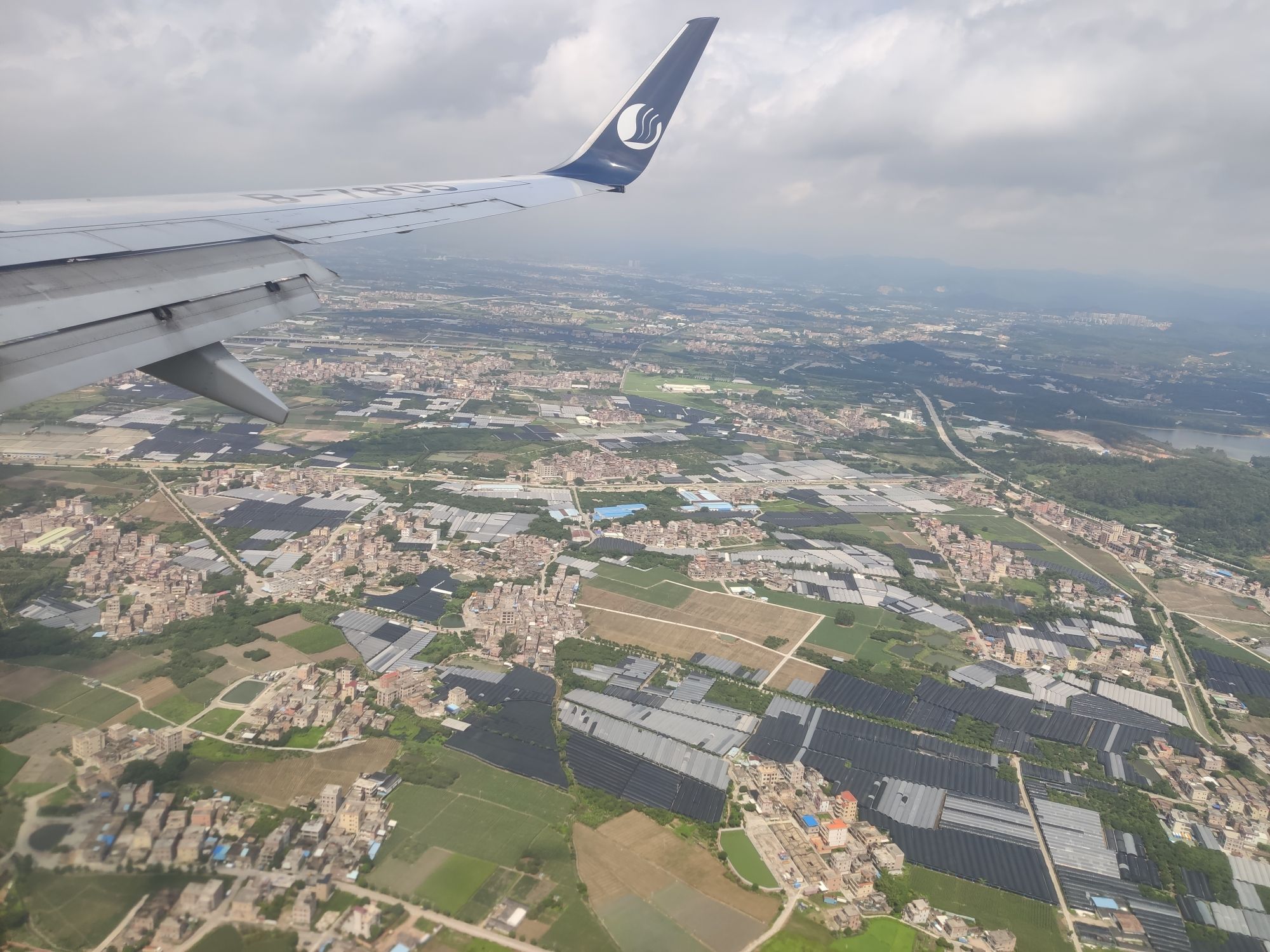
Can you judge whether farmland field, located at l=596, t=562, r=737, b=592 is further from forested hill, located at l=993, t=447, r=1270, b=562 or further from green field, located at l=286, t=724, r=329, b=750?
forested hill, located at l=993, t=447, r=1270, b=562

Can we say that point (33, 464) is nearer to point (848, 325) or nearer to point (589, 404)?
point (589, 404)

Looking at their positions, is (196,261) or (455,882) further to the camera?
(455,882)

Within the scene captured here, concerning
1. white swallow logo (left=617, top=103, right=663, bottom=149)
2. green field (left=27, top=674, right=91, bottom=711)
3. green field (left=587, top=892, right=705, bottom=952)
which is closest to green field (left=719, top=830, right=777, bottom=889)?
green field (left=587, top=892, right=705, bottom=952)

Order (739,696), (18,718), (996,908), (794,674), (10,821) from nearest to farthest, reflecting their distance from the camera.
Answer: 1. (10,821)
2. (996,908)
3. (18,718)
4. (739,696)
5. (794,674)

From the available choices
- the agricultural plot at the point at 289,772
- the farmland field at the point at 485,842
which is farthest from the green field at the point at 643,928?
the agricultural plot at the point at 289,772

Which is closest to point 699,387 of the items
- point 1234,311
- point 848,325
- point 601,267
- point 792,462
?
point 792,462

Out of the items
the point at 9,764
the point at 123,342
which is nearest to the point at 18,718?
the point at 9,764

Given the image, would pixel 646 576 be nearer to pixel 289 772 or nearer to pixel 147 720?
pixel 289 772
